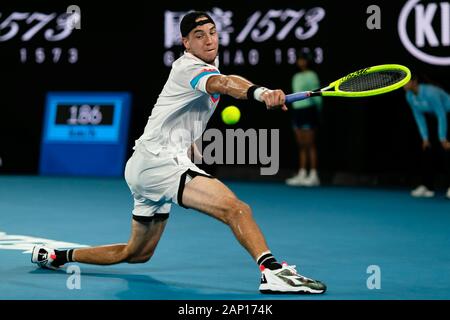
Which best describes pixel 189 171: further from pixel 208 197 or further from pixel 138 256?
pixel 138 256

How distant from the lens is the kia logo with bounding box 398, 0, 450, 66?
11609 mm

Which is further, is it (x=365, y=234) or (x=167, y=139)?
(x=365, y=234)

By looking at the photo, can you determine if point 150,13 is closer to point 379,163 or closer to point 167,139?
point 379,163

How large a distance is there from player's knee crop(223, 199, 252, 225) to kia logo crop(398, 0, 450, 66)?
23.2 ft

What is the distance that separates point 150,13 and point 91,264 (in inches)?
323

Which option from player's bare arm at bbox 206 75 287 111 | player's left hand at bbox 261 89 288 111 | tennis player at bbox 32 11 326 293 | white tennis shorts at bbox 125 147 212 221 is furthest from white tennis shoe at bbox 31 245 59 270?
player's left hand at bbox 261 89 288 111

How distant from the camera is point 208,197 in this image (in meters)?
5.34

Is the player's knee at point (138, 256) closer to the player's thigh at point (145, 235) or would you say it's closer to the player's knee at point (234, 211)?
the player's thigh at point (145, 235)

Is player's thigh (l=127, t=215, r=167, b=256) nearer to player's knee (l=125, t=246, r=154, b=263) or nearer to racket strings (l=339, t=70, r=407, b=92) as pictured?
player's knee (l=125, t=246, r=154, b=263)

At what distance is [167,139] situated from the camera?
5613 mm

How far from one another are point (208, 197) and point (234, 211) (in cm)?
18
